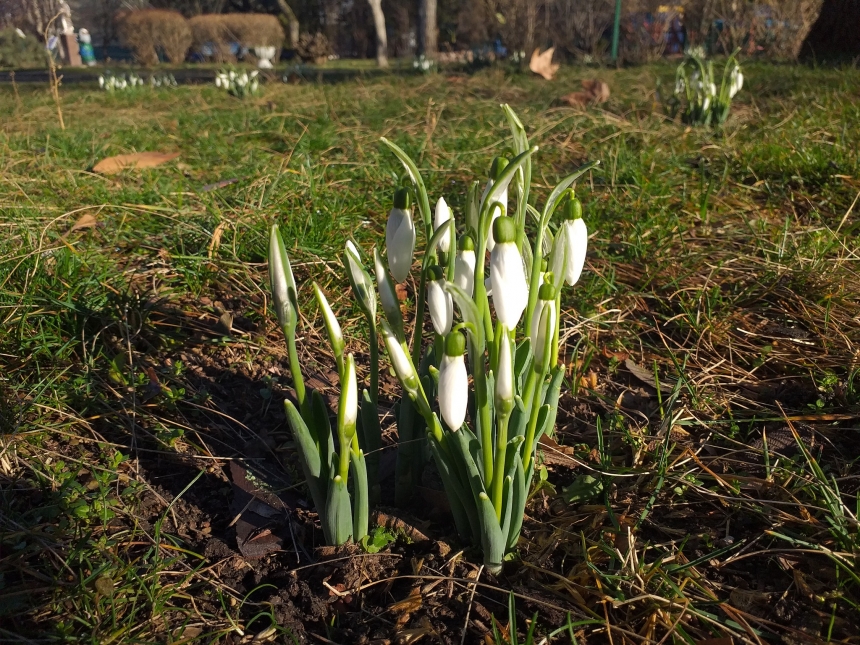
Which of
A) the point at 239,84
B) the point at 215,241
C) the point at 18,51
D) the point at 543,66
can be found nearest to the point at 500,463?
the point at 215,241

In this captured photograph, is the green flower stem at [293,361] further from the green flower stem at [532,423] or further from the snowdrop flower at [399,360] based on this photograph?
the green flower stem at [532,423]

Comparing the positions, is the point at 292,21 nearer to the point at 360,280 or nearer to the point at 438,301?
the point at 360,280

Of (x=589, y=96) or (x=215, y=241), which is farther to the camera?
(x=589, y=96)

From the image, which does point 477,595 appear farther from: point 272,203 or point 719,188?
point 719,188


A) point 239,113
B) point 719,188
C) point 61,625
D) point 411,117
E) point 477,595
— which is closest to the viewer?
point 61,625

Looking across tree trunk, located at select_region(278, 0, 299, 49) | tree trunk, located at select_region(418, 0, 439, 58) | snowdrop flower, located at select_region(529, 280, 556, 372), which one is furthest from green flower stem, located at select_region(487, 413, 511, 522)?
tree trunk, located at select_region(278, 0, 299, 49)

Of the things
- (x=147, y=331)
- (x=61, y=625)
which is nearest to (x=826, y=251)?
(x=147, y=331)

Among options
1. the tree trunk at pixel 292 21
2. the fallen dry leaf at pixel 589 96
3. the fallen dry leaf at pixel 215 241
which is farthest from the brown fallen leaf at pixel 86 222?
the tree trunk at pixel 292 21

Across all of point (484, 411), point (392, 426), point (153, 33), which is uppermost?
point (153, 33)
